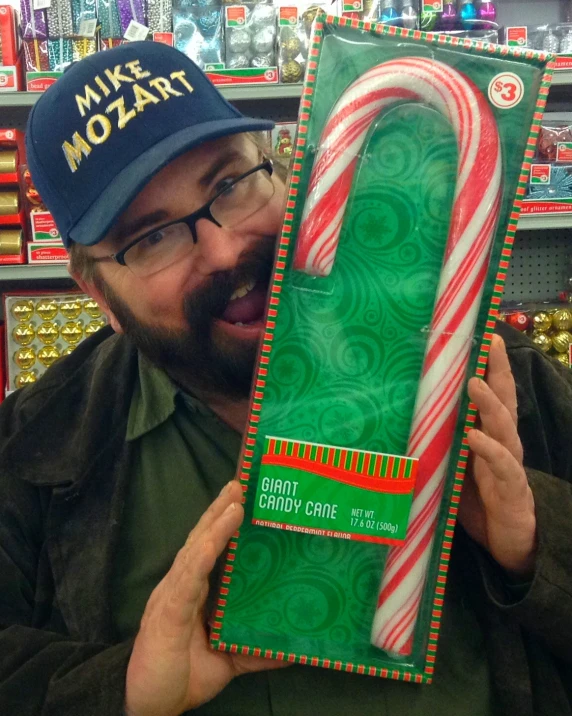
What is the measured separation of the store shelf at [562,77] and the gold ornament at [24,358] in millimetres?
1789

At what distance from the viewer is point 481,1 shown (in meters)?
2.03

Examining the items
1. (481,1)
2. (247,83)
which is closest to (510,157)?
(247,83)

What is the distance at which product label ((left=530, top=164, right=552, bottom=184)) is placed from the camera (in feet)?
6.70

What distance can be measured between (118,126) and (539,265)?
76.0 inches

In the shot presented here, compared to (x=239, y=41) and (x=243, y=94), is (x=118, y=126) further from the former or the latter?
(x=239, y=41)

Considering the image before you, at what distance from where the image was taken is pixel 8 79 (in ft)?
6.48

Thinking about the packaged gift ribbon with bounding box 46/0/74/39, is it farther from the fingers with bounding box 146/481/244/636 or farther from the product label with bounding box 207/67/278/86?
the fingers with bounding box 146/481/244/636

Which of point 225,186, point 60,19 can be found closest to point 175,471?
point 225,186

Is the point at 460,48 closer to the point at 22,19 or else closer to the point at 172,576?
the point at 172,576

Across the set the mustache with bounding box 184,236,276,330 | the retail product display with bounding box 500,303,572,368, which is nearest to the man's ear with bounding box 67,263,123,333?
the mustache with bounding box 184,236,276,330

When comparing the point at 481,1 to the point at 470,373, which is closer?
the point at 470,373

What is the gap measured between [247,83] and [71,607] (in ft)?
5.18

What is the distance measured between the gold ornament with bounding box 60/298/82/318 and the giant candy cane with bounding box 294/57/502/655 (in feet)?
4.93

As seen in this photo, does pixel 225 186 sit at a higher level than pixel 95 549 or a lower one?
higher
